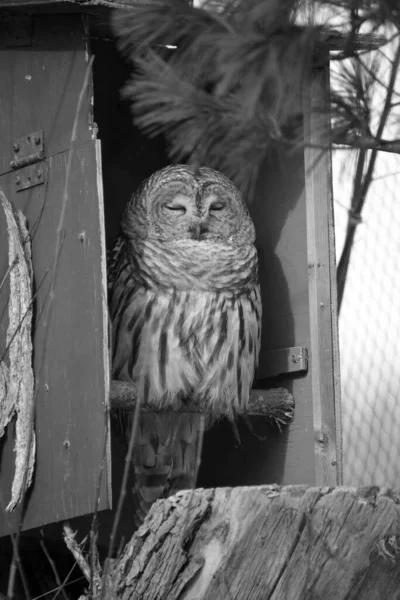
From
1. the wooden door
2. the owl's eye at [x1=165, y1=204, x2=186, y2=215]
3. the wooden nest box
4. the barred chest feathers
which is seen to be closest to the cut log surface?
the wooden nest box

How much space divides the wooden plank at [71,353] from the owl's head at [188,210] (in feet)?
2.07

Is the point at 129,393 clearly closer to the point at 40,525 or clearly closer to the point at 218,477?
the point at 40,525

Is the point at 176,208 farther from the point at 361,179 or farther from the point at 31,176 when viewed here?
the point at 361,179

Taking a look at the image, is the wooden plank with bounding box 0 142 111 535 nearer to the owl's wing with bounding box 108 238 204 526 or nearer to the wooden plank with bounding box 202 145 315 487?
the owl's wing with bounding box 108 238 204 526

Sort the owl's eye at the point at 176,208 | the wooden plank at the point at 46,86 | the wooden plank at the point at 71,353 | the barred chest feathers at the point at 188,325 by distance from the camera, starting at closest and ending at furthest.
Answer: the wooden plank at the point at 71,353 < the wooden plank at the point at 46,86 < the barred chest feathers at the point at 188,325 < the owl's eye at the point at 176,208

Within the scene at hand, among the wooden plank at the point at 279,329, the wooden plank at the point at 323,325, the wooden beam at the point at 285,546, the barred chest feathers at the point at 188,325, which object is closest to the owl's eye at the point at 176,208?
the barred chest feathers at the point at 188,325

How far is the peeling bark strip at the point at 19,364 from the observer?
12.1ft

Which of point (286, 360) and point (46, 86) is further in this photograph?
point (286, 360)

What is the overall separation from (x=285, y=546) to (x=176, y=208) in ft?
6.58

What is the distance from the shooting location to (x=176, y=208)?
4434mm

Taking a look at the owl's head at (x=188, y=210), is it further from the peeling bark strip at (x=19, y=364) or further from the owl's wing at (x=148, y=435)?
the peeling bark strip at (x=19, y=364)

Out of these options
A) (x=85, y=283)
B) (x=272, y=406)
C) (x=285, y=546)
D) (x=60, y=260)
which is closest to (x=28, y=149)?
(x=60, y=260)

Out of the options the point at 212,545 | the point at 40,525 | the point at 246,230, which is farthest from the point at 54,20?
the point at 212,545

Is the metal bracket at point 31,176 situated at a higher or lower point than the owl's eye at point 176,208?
higher
